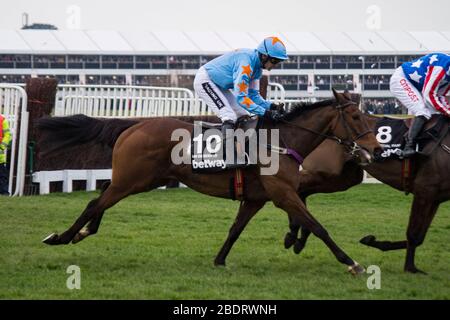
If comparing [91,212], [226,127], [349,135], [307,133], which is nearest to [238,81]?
[226,127]

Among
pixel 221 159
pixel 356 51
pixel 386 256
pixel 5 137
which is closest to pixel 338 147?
pixel 386 256

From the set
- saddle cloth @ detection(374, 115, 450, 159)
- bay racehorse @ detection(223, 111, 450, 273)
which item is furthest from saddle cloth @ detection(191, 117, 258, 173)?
saddle cloth @ detection(374, 115, 450, 159)

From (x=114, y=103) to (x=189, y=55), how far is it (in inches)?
586

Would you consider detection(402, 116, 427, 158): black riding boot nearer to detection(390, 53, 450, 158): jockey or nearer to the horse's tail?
detection(390, 53, 450, 158): jockey

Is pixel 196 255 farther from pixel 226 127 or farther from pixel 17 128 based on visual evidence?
pixel 17 128

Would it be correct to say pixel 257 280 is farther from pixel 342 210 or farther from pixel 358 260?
pixel 342 210

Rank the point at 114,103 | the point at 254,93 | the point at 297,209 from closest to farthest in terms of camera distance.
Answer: the point at 297,209, the point at 254,93, the point at 114,103

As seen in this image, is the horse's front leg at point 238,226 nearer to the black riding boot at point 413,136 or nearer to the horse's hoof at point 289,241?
the horse's hoof at point 289,241

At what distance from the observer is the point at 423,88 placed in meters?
8.38

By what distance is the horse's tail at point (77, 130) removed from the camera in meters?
8.09

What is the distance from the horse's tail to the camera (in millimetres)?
8086

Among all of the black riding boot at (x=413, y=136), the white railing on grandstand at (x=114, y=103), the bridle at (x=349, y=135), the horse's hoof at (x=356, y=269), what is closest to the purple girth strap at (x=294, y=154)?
the bridle at (x=349, y=135)

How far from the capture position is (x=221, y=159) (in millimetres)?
7562
